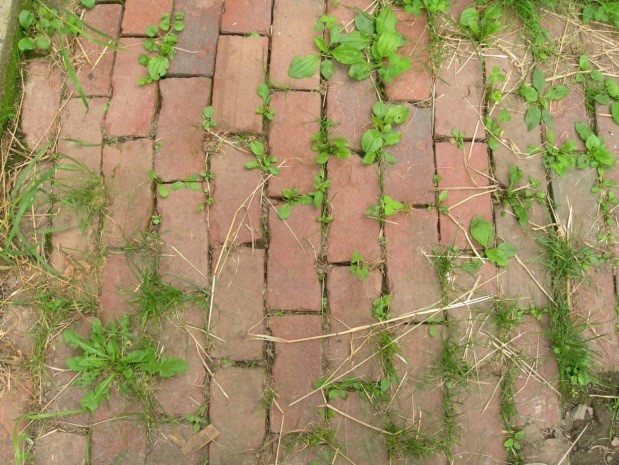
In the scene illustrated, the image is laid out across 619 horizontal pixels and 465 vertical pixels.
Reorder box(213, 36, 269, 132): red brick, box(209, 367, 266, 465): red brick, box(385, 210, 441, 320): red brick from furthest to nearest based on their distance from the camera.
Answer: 1. box(213, 36, 269, 132): red brick
2. box(385, 210, 441, 320): red brick
3. box(209, 367, 266, 465): red brick

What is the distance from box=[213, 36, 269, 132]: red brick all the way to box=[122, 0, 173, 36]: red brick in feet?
0.93

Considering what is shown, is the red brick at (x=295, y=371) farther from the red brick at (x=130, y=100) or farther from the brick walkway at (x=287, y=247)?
the red brick at (x=130, y=100)

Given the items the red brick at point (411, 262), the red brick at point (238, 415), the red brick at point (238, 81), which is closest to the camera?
the red brick at point (238, 415)

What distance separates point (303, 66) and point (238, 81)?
275 millimetres

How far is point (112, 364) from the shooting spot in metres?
2.07

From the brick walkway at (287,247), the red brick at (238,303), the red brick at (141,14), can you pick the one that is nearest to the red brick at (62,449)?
the brick walkway at (287,247)

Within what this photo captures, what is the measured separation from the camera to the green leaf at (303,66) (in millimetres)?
2305

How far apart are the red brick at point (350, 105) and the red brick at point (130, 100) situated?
735 millimetres

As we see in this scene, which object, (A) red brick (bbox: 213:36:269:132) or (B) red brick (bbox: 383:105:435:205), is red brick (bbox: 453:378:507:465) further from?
(A) red brick (bbox: 213:36:269:132)

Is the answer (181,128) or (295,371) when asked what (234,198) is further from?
(295,371)

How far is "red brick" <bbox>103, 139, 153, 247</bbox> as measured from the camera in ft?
7.20

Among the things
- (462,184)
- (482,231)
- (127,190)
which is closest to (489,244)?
(482,231)

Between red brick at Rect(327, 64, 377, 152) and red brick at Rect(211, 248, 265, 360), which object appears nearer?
red brick at Rect(211, 248, 265, 360)

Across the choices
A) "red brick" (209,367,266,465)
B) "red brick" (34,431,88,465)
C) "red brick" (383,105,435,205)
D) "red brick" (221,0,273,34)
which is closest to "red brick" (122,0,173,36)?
"red brick" (221,0,273,34)
